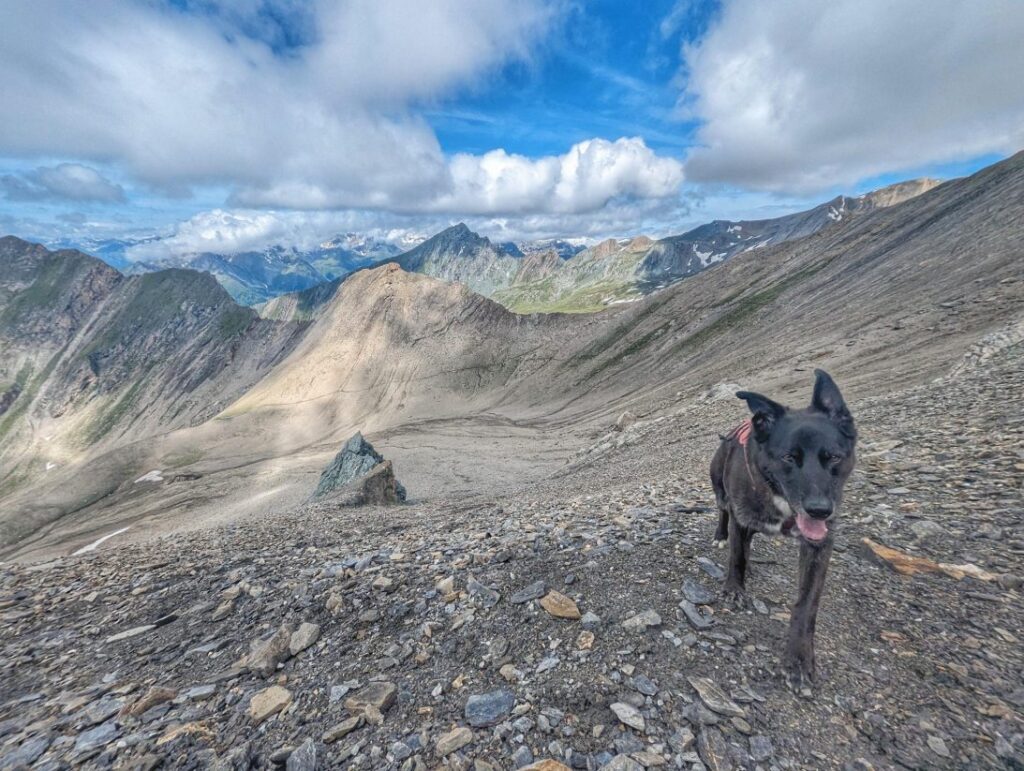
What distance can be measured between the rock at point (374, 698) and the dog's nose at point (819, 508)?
4.44 metres

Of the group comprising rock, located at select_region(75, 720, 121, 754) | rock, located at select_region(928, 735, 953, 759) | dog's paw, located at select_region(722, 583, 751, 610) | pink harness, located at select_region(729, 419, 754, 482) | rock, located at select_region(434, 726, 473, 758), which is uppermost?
pink harness, located at select_region(729, 419, 754, 482)

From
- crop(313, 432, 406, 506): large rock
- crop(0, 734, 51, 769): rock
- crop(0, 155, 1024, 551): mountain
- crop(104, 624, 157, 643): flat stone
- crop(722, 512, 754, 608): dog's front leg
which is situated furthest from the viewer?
crop(0, 155, 1024, 551): mountain

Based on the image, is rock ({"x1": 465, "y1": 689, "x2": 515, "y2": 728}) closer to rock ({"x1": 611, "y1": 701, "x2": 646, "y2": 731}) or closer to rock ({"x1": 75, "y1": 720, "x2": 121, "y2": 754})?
rock ({"x1": 611, "y1": 701, "x2": 646, "y2": 731})

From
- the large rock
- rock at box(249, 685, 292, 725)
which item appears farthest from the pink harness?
the large rock

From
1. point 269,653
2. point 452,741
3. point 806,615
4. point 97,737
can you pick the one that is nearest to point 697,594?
point 806,615

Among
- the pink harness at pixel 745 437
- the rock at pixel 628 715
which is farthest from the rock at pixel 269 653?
the pink harness at pixel 745 437

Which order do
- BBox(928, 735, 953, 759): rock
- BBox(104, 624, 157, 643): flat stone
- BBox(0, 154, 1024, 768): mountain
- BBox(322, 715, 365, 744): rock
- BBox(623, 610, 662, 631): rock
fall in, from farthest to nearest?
BBox(104, 624, 157, 643): flat stone < BBox(623, 610, 662, 631): rock < BBox(322, 715, 365, 744): rock < BBox(0, 154, 1024, 768): mountain < BBox(928, 735, 953, 759): rock

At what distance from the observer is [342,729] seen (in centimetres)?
424

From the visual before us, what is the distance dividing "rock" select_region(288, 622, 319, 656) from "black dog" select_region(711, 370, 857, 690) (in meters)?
5.52

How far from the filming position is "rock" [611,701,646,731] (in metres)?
4.00

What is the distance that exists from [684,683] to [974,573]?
446 cm

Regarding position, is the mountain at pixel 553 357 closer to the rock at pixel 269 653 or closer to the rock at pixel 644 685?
the rock at pixel 644 685

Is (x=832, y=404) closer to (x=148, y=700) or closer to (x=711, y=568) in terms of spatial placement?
(x=711, y=568)

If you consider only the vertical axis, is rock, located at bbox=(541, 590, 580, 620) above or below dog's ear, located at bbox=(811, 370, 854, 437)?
below
